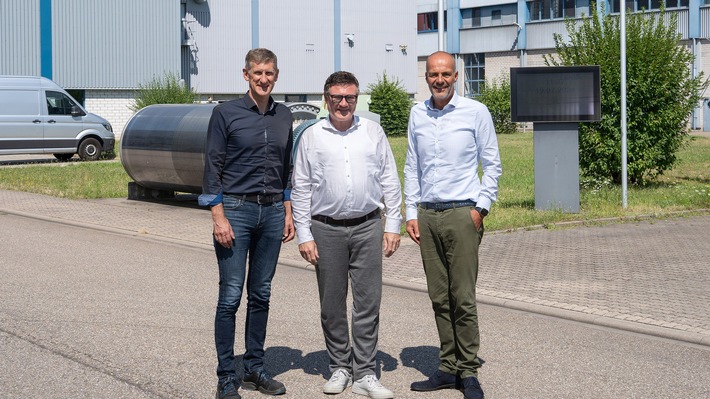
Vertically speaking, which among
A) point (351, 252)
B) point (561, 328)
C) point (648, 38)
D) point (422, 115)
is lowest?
point (561, 328)

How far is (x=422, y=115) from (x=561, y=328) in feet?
8.73

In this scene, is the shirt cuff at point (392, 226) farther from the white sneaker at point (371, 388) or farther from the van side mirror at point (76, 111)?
the van side mirror at point (76, 111)

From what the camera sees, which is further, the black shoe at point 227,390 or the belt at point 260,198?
the belt at point 260,198

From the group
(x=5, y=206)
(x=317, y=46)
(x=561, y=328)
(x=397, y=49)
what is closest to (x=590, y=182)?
(x=5, y=206)

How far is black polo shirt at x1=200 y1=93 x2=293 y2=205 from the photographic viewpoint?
5.97 meters

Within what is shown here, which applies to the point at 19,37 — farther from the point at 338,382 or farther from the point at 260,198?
the point at 338,382

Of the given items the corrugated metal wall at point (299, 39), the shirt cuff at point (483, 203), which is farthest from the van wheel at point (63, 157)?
the shirt cuff at point (483, 203)

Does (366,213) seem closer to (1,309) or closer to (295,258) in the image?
(1,309)

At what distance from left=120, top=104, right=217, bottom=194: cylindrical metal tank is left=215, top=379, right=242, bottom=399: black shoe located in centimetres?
1071

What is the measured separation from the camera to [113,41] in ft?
163

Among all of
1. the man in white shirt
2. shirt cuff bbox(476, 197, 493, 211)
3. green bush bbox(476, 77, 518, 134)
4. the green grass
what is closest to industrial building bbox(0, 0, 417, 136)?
green bush bbox(476, 77, 518, 134)

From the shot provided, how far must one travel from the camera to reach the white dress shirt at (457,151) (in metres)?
6.07

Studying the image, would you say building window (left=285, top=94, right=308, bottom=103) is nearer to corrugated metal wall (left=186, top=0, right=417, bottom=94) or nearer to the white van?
corrugated metal wall (left=186, top=0, right=417, bottom=94)

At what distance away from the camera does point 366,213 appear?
6.09 meters
